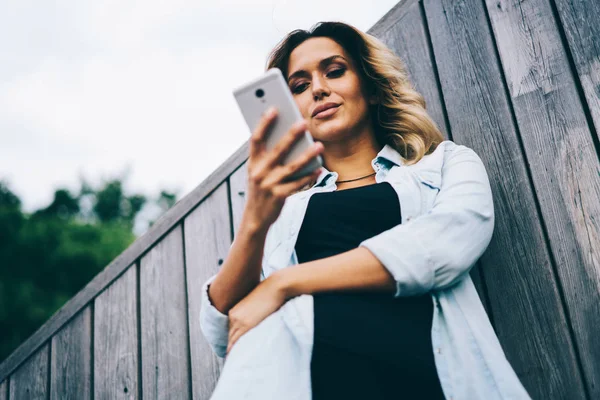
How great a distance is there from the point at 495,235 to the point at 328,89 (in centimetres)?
57

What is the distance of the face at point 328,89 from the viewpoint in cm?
112

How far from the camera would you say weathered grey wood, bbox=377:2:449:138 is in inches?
49.7

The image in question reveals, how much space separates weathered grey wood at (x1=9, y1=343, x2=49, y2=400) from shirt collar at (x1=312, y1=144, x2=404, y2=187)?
118 cm

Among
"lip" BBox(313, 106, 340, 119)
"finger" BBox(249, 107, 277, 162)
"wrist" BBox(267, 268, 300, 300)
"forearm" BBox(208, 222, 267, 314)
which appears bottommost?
"wrist" BBox(267, 268, 300, 300)

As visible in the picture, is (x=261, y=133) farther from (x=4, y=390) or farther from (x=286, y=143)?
(x=4, y=390)

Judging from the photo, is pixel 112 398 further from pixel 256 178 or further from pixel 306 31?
pixel 306 31

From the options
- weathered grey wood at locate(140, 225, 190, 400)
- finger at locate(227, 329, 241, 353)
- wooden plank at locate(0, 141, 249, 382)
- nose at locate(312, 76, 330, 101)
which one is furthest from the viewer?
wooden plank at locate(0, 141, 249, 382)

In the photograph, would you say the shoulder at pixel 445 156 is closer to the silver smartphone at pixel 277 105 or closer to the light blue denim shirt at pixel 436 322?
the light blue denim shirt at pixel 436 322

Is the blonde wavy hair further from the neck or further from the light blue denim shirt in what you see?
the light blue denim shirt

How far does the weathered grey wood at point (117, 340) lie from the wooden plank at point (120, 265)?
0.11 feet

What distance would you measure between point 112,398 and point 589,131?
63.1 inches

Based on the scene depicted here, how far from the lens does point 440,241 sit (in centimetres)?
75

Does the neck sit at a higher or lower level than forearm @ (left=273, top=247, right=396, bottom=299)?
higher

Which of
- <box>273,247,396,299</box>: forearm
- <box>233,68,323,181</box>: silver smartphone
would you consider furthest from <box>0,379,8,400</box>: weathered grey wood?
<box>233,68,323,181</box>: silver smartphone
